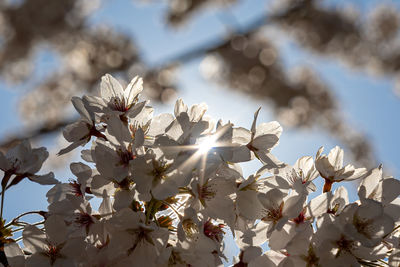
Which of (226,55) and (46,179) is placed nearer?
(46,179)

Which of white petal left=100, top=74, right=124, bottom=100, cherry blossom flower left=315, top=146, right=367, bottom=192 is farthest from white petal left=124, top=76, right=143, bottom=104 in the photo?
cherry blossom flower left=315, top=146, right=367, bottom=192

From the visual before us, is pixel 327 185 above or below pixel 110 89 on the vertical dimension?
below

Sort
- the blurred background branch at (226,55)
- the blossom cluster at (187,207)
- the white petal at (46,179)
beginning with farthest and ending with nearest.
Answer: the blurred background branch at (226,55) → the white petal at (46,179) → the blossom cluster at (187,207)

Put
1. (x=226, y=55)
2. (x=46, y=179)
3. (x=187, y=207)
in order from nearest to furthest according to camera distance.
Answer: (x=187, y=207), (x=46, y=179), (x=226, y=55)

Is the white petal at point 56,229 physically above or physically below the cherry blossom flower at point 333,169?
below

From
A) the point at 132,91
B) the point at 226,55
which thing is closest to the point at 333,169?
the point at 132,91

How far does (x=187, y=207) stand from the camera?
854mm

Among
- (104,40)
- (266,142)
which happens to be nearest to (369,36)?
(104,40)

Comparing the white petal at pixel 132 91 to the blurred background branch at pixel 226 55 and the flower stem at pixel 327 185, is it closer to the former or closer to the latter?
the flower stem at pixel 327 185

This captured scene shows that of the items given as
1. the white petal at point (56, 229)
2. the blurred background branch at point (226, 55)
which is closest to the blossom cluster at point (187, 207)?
the white petal at point (56, 229)

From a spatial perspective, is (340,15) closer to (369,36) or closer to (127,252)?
(369,36)

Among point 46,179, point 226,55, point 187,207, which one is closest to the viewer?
point 187,207

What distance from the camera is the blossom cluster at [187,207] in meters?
0.80

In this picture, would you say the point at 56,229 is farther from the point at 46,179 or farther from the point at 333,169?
the point at 333,169
